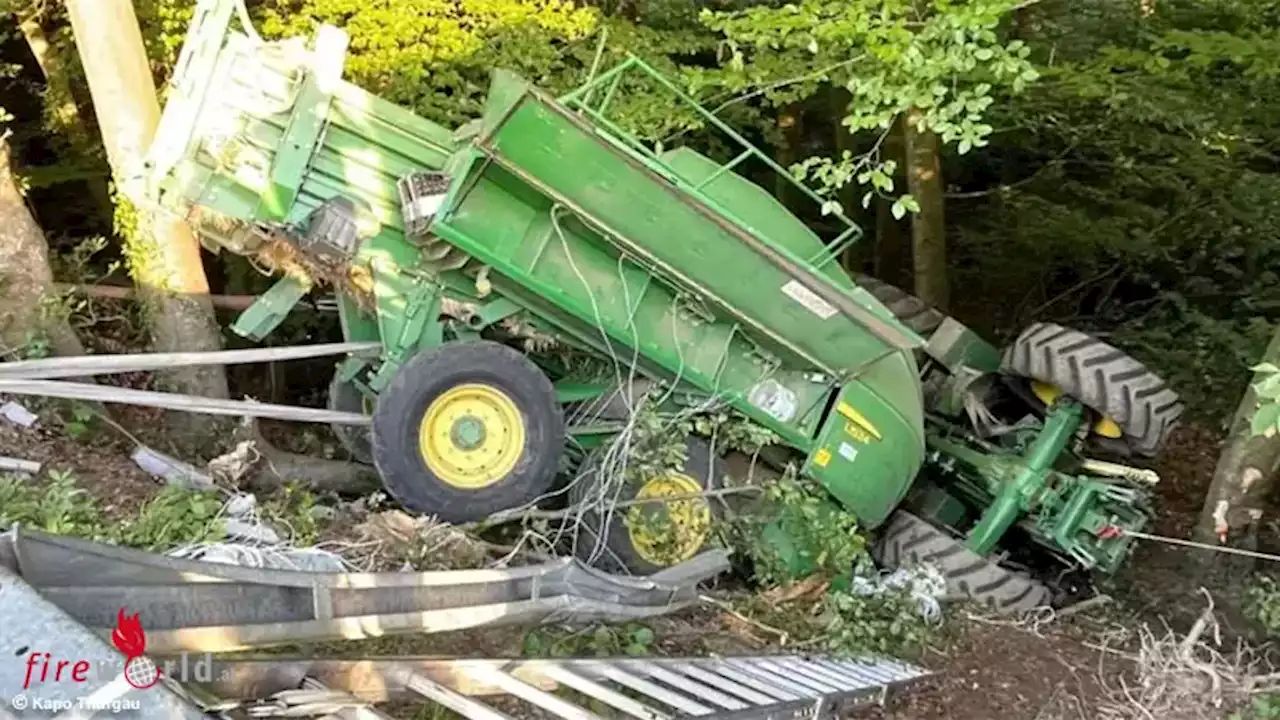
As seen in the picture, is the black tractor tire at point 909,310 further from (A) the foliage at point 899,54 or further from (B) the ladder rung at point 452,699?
(B) the ladder rung at point 452,699

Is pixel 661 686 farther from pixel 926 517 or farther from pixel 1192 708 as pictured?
pixel 926 517

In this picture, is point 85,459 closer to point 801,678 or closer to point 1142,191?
point 801,678

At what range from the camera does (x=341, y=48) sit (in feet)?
19.0

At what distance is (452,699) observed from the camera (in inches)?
142

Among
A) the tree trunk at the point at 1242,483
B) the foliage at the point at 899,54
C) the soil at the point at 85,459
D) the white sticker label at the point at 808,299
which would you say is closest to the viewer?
the foliage at the point at 899,54

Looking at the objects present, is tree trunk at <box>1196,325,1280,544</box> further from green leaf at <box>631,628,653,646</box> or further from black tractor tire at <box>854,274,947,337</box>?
green leaf at <box>631,628,653,646</box>

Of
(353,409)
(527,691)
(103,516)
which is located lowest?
(103,516)

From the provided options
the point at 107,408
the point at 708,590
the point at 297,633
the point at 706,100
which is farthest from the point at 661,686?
the point at 706,100

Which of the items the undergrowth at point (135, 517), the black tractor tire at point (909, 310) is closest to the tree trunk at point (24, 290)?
the undergrowth at point (135, 517)

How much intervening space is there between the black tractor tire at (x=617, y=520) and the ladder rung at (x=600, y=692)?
6.94ft

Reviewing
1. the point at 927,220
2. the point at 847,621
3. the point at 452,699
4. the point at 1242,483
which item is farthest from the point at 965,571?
the point at 927,220

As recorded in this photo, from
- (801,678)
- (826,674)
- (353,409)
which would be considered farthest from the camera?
(353,409)

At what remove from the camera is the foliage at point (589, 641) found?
5086 millimetres

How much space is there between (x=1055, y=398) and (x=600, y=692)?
4.44 metres
